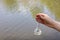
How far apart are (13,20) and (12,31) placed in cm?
26

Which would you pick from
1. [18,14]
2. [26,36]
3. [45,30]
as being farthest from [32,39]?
[18,14]

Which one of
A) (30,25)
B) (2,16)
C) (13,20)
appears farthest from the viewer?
(2,16)

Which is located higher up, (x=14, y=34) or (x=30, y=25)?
(x=30, y=25)

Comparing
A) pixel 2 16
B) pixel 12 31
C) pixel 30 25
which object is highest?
pixel 2 16

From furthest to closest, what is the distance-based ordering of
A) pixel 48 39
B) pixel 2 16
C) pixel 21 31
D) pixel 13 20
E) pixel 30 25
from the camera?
pixel 2 16, pixel 13 20, pixel 30 25, pixel 21 31, pixel 48 39

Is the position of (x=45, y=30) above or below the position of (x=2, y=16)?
below

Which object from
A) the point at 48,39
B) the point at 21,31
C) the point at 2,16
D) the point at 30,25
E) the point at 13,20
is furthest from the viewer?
the point at 2,16

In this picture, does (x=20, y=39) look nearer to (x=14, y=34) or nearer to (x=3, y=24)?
(x=14, y=34)

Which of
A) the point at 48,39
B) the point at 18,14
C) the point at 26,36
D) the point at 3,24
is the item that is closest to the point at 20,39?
the point at 26,36

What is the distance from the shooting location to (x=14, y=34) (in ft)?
3.61

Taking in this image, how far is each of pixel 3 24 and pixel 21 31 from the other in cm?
23

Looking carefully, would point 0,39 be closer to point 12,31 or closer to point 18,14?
point 12,31

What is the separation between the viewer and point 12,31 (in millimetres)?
1144

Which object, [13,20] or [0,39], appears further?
[13,20]
